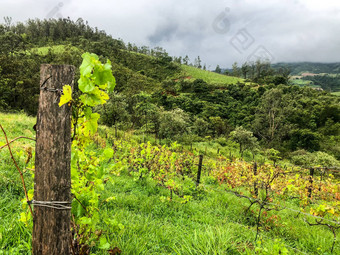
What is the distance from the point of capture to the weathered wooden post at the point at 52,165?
4.36 ft

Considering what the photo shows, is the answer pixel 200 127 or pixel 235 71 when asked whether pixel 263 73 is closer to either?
pixel 235 71

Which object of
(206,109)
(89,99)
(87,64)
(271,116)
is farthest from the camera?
(206,109)

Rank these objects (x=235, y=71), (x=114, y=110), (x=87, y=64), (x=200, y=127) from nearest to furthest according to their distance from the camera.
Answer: (x=87, y=64)
(x=114, y=110)
(x=200, y=127)
(x=235, y=71)

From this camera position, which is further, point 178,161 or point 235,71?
point 235,71

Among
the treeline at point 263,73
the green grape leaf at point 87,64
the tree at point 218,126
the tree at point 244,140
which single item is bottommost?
the tree at point 244,140

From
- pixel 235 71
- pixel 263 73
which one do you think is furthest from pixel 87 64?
pixel 235 71

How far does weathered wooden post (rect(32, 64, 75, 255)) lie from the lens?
1.33 m

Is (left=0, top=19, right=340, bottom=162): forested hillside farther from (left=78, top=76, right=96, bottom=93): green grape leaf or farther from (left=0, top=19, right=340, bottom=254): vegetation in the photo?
(left=78, top=76, right=96, bottom=93): green grape leaf

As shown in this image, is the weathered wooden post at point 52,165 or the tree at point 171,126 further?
the tree at point 171,126

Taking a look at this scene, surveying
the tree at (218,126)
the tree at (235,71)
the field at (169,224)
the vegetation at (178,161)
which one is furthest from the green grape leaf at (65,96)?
the tree at (235,71)

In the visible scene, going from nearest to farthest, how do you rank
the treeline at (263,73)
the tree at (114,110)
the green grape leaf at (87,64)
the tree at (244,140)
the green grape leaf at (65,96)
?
the green grape leaf at (87,64)
the green grape leaf at (65,96)
the tree at (114,110)
the tree at (244,140)
the treeline at (263,73)

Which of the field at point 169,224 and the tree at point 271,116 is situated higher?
the tree at point 271,116

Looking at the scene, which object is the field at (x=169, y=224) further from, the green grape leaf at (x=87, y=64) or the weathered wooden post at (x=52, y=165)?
the green grape leaf at (x=87, y=64)

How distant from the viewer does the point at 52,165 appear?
1354 millimetres
